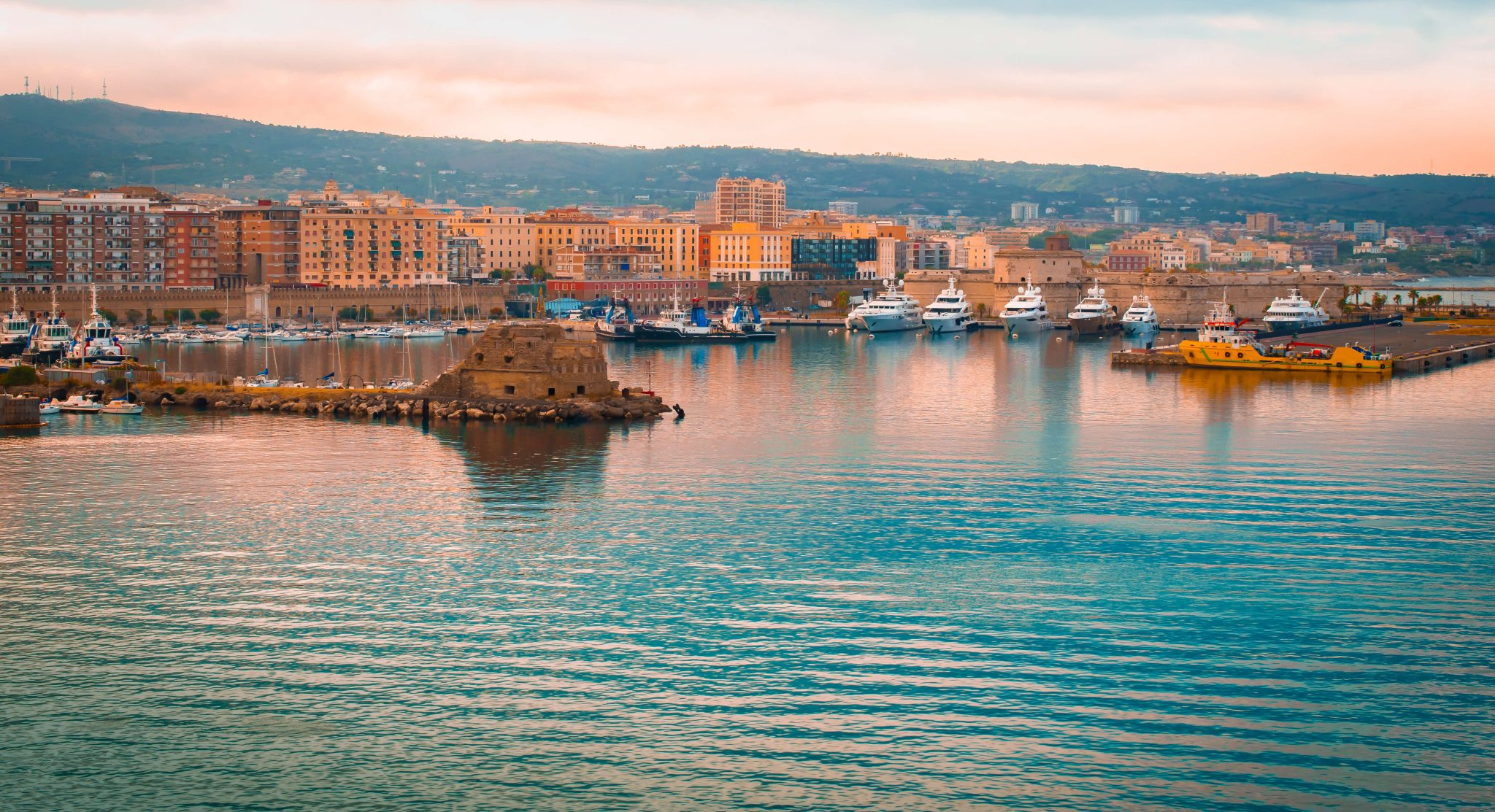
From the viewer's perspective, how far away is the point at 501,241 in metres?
83.3

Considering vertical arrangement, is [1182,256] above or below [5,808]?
above

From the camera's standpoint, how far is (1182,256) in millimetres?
111688

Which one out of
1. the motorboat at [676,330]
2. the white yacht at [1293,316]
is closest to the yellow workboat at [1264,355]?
the white yacht at [1293,316]

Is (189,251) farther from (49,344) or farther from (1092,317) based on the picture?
(1092,317)

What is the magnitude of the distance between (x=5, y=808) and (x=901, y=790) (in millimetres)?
5270

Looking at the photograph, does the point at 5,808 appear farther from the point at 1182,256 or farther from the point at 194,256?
the point at 1182,256

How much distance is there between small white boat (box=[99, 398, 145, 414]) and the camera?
2888cm

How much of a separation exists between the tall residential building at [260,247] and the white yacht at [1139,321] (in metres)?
33.4

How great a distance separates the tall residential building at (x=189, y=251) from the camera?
66812 millimetres

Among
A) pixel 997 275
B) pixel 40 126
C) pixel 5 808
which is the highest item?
pixel 40 126

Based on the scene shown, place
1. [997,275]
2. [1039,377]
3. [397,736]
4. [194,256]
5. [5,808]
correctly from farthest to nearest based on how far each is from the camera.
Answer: [997,275] → [194,256] → [1039,377] → [397,736] → [5,808]

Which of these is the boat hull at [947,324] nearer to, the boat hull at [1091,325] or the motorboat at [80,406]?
the boat hull at [1091,325]

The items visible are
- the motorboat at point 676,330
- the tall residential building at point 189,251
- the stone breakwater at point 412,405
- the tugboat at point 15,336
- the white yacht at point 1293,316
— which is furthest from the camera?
the tall residential building at point 189,251

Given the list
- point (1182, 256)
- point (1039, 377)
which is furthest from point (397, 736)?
point (1182, 256)
